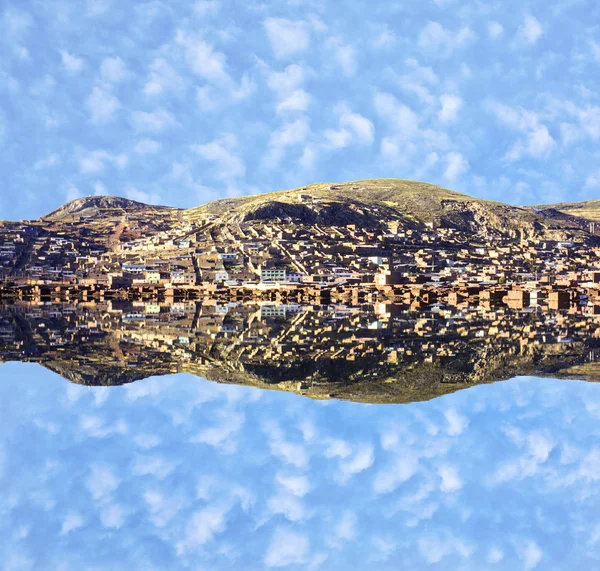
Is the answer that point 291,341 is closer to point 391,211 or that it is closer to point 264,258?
point 264,258

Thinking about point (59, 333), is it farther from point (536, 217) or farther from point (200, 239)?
point (536, 217)

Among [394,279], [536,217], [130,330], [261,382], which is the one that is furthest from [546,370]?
[536,217]

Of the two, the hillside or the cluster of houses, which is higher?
the hillside

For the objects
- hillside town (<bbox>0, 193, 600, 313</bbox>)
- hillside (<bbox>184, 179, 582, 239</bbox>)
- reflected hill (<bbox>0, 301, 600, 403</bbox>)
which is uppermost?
hillside (<bbox>184, 179, 582, 239</bbox>)

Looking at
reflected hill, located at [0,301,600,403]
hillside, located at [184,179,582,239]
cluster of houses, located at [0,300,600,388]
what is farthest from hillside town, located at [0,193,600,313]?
reflected hill, located at [0,301,600,403]

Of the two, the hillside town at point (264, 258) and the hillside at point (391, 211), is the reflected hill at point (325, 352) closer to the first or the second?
the hillside town at point (264, 258)

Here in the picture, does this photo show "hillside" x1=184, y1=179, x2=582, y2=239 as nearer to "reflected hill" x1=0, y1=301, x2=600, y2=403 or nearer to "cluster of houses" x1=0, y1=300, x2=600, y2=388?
"cluster of houses" x1=0, y1=300, x2=600, y2=388

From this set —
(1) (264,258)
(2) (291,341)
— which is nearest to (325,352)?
(2) (291,341)

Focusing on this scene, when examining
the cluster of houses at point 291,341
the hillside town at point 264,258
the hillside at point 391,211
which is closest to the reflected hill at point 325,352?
the cluster of houses at point 291,341
